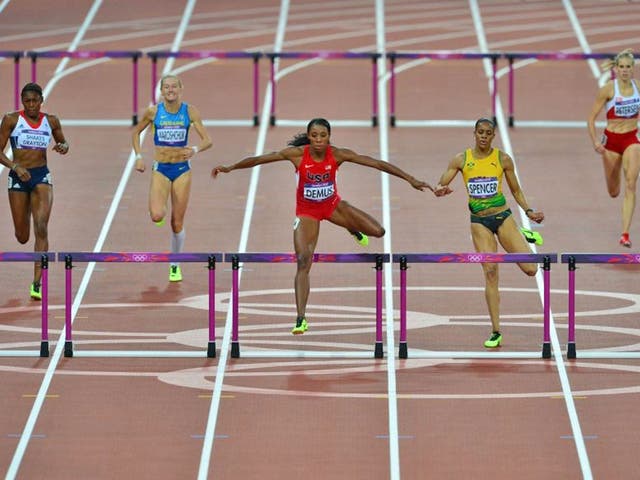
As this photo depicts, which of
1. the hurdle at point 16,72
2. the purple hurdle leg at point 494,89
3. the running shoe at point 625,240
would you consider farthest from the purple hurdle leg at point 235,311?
the hurdle at point 16,72

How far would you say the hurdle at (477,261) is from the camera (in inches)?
603

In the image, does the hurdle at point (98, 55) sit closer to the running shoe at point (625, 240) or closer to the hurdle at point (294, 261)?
the running shoe at point (625, 240)

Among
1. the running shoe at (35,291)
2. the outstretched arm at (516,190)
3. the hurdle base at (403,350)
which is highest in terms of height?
the outstretched arm at (516,190)

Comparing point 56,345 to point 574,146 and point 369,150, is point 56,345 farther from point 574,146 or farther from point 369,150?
point 574,146

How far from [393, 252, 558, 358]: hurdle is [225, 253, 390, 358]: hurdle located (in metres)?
0.16

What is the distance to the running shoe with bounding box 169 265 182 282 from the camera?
61.2ft

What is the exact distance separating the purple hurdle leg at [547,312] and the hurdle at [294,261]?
1.19 metres

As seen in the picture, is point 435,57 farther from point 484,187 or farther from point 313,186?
point 313,186

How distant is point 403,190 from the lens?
2212cm

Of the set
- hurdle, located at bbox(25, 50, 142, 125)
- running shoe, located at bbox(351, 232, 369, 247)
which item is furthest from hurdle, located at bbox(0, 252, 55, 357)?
hurdle, located at bbox(25, 50, 142, 125)

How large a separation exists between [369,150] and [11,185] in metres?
6.76


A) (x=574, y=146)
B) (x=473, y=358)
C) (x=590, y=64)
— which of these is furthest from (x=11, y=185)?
(x=590, y=64)

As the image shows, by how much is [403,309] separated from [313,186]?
4.22 ft

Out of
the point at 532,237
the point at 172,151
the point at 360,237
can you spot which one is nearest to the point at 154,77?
the point at 172,151
